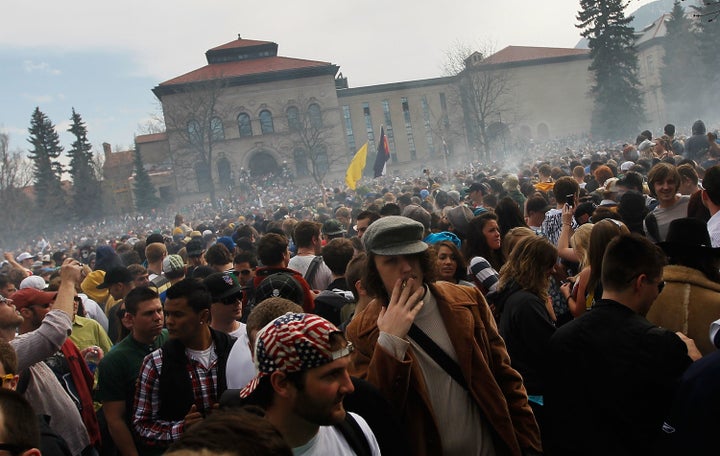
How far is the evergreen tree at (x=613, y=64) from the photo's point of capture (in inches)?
2015

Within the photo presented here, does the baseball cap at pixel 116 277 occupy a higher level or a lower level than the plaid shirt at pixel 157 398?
higher

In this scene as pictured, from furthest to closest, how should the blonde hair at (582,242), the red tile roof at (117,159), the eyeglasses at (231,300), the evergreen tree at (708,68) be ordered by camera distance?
1. the red tile roof at (117,159)
2. the evergreen tree at (708,68)
3. the blonde hair at (582,242)
4. the eyeglasses at (231,300)

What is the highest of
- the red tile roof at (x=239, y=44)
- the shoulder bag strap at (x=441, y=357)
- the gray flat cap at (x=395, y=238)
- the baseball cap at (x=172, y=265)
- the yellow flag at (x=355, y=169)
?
the red tile roof at (x=239, y=44)

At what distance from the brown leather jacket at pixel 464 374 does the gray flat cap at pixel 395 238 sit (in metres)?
0.23

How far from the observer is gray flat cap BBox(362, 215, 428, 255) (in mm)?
2715

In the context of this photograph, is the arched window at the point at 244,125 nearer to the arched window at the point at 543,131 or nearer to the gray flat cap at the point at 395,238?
the arched window at the point at 543,131

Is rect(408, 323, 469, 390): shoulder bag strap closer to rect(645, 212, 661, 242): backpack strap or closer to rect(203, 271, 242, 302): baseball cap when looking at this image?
rect(203, 271, 242, 302): baseball cap

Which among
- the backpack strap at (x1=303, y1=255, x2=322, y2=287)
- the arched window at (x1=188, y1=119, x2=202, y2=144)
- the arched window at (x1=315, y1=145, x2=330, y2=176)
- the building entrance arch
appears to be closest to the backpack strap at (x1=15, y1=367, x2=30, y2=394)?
the backpack strap at (x1=303, y1=255, x2=322, y2=287)

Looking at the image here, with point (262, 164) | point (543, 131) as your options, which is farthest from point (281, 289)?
point (543, 131)

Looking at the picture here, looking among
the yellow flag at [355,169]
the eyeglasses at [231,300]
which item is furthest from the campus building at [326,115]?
the eyeglasses at [231,300]

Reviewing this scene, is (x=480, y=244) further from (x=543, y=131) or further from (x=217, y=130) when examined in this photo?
(x=543, y=131)

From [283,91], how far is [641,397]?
6249 centimetres

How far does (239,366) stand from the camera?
356cm

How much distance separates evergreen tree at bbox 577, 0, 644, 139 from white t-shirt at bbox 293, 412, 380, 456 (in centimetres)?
5556
